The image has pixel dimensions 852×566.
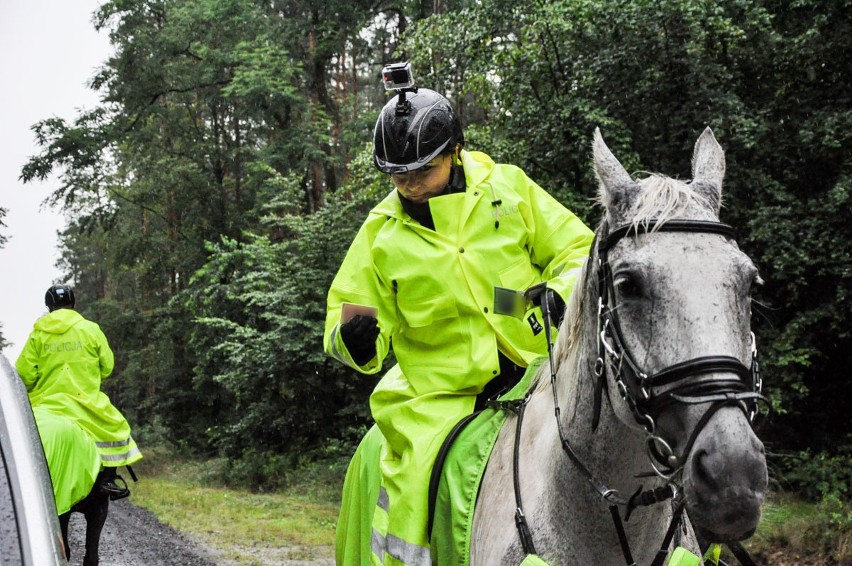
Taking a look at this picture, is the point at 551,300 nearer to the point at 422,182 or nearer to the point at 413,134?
the point at 422,182

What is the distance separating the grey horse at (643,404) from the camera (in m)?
1.93

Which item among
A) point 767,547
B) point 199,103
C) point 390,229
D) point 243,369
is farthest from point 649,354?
point 199,103

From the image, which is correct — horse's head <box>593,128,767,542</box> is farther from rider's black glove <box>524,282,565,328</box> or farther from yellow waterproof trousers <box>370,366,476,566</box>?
yellow waterproof trousers <box>370,366,476,566</box>

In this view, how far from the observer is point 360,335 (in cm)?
327

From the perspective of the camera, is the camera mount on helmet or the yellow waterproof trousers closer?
the yellow waterproof trousers

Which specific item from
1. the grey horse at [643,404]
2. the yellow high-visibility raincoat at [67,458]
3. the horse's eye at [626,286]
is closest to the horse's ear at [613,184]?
the grey horse at [643,404]

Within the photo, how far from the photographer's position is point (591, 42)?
38.8 feet

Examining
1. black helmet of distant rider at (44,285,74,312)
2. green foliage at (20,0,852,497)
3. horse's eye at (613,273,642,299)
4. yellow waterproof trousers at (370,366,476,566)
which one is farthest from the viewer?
green foliage at (20,0,852,497)

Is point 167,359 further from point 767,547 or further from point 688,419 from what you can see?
point 688,419

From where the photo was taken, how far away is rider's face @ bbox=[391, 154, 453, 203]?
3.58 m

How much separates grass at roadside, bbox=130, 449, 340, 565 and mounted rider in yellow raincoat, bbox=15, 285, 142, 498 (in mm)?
2618

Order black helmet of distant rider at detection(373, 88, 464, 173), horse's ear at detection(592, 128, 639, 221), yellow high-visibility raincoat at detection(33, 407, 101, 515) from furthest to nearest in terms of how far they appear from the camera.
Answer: yellow high-visibility raincoat at detection(33, 407, 101, 515), black helmet of distant rider at detection(373, 88, 464, 173), horse's ear at detection(592, 128, 639, 221)

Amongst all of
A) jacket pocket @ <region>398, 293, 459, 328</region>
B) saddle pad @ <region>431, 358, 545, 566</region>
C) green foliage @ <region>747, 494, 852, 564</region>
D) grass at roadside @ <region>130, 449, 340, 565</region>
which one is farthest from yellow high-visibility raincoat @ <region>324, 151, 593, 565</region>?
grass at roadside @ <region>130, 449, 340, 565</region>

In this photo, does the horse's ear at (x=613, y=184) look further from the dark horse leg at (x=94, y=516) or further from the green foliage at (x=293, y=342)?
the green foliage at (x=293, y=342)
